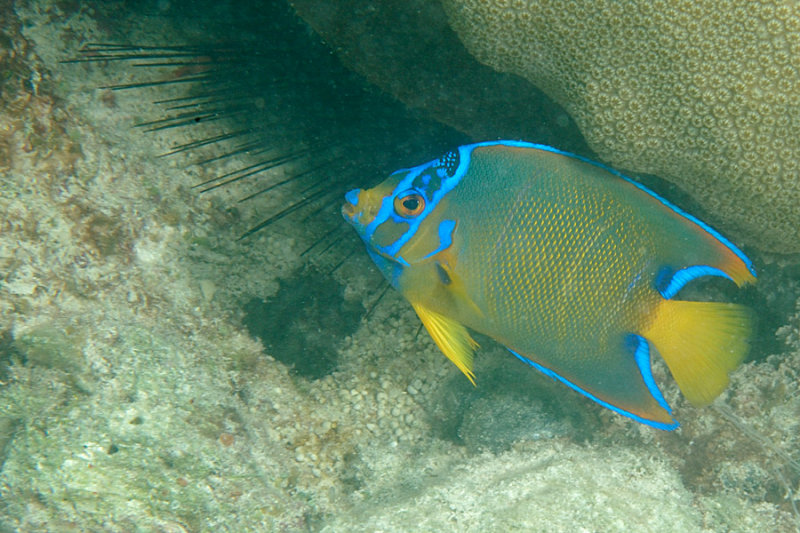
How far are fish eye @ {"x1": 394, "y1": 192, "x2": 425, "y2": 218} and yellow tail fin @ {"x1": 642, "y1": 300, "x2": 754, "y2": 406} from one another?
1020 millimetres

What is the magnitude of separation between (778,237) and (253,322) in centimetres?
295

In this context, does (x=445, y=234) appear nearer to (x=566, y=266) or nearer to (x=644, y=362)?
(x=566, y=266)

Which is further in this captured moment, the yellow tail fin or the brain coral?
the brain coral

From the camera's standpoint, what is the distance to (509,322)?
1.93 meters

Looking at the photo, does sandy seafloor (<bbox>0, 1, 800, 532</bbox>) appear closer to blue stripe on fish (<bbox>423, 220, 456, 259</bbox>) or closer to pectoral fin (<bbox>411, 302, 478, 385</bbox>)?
pectoral fin (<bbox>411, 302, 478, 385</bbox>)

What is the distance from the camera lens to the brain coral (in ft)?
6.42

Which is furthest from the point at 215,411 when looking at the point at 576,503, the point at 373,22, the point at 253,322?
the point at 373,22

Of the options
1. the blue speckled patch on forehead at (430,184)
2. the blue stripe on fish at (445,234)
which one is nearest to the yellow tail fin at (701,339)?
the blue stripe on fish at (445,234)

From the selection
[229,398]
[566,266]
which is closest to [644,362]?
[566,266]

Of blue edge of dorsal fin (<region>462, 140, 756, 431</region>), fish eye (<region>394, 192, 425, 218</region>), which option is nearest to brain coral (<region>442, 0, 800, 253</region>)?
blue edge of dorsal fin (<region>462, 140, 756, 431</region>)

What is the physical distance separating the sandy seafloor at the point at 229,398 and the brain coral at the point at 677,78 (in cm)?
94

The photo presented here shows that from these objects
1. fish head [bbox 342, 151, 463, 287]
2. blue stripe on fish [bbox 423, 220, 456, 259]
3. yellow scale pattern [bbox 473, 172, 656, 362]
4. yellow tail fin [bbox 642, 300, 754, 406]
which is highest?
fish head [bbox 342, 151, 463, 287]

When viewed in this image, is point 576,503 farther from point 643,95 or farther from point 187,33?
point 187,33

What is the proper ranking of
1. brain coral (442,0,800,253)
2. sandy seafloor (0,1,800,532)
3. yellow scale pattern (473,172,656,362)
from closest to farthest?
yellow scale pattern (473,172,656,362) < brain coral (442,0,800,253) < sandy seafloor (0,1,800,532)
